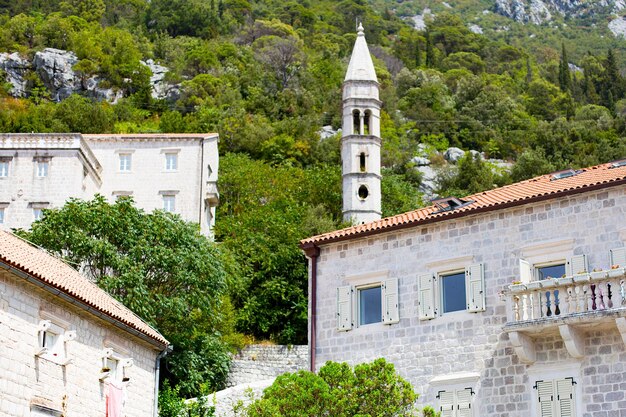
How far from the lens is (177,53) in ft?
387

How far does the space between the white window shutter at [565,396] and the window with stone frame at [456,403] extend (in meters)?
2.19

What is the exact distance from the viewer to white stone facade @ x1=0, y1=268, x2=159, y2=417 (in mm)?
21766

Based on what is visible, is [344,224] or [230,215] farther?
Result: [230,215]

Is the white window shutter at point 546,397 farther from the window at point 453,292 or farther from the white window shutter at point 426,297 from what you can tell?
the white window shutter at point 426,297

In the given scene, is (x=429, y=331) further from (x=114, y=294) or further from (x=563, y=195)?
(x=114, y=294)

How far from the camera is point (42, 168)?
183 feet

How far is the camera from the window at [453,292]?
26781 millimetres

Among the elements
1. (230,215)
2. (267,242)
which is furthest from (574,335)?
(230,215)

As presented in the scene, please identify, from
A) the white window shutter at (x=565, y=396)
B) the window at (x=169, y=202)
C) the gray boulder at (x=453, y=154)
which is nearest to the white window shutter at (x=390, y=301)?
the white window shutter at (x=565, y=396)

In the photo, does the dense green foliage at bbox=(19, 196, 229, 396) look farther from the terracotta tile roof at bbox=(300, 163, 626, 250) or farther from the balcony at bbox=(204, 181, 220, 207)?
the balcony at bbox=(204, 181, 220, 207)

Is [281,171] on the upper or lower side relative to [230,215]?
upper

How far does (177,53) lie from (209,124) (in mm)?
30327

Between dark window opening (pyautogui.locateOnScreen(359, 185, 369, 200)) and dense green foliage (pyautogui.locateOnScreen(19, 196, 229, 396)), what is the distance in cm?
2221

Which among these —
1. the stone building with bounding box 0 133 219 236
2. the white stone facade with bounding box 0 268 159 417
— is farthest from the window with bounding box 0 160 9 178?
the white stone facade with bounding box 0 268 159 417
